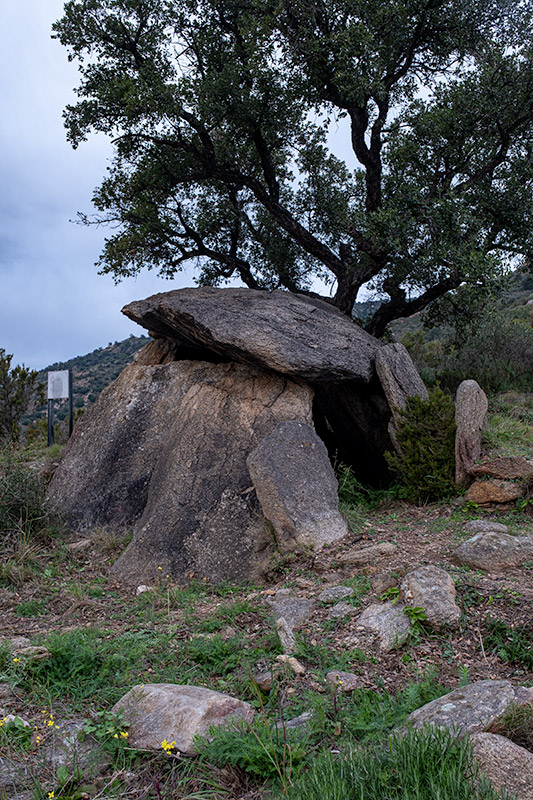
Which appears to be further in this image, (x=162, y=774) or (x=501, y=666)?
(x=501, y=666)

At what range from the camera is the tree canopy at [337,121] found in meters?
10.8

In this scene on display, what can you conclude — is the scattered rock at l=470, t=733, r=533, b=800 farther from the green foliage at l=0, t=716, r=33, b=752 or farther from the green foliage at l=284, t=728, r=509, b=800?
the green foliage at l=0, t=716, r=33, b=752

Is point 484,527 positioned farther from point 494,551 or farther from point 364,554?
point 364,554

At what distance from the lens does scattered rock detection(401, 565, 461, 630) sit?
14.7ft

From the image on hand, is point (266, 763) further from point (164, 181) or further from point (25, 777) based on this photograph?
point (164, 181)

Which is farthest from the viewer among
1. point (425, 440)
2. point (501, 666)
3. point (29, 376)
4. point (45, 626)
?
point (29, 376)

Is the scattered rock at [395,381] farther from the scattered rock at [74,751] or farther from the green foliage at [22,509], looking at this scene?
the scattered rock at [74,751]

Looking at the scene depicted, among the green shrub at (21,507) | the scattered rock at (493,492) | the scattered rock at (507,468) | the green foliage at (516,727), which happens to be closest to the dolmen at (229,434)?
the green shrub at (21,507)

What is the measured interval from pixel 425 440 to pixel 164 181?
755 cm

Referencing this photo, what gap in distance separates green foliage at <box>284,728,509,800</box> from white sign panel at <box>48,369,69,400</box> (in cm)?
1045

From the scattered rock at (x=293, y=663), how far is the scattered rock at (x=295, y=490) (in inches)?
91.4

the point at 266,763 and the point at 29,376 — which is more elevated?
the point at 29,376

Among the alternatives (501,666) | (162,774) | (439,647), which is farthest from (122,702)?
(501,666)

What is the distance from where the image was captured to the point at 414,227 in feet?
35.4
